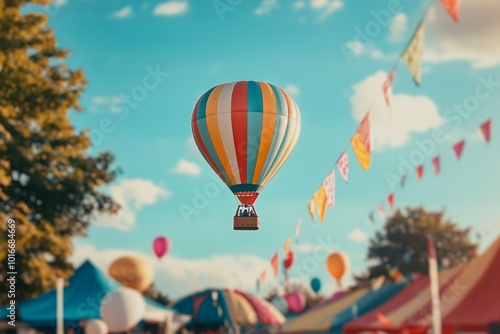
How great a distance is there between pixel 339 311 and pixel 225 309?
19.2m

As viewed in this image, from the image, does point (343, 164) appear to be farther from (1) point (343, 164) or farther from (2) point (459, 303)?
(2) point (459, 303)

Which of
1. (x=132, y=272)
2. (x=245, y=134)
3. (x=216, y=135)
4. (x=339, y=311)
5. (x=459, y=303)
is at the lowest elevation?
(x=459, y=303)

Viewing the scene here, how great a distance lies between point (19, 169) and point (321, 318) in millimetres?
13395

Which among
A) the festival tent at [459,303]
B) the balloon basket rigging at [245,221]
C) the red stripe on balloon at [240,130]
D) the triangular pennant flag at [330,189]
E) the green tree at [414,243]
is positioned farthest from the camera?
the green tree at [414,243]

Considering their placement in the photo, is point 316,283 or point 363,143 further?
point 316,283

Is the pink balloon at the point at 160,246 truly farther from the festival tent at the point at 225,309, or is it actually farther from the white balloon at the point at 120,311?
the white balloon at the point at 120,311

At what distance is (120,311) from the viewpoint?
17.2 metres

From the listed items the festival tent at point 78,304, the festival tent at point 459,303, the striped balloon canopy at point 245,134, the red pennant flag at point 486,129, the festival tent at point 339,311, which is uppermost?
the striped balloon canopy at point 245,134

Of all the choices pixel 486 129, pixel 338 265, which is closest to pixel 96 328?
pixel 486 129

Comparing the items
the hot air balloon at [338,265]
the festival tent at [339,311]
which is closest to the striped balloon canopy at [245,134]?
the festival tent at [339,311]

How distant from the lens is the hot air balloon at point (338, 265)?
30828 millimetres

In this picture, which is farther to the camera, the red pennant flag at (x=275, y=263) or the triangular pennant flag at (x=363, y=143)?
the red pennant flag at (x=275, y=263)

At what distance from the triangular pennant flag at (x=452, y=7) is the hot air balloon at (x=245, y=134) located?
11766 mm

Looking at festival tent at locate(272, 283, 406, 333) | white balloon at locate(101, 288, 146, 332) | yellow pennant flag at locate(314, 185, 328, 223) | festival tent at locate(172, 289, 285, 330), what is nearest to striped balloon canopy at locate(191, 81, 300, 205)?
yellow pennant flag at locate(314, 185, 328, 223)
